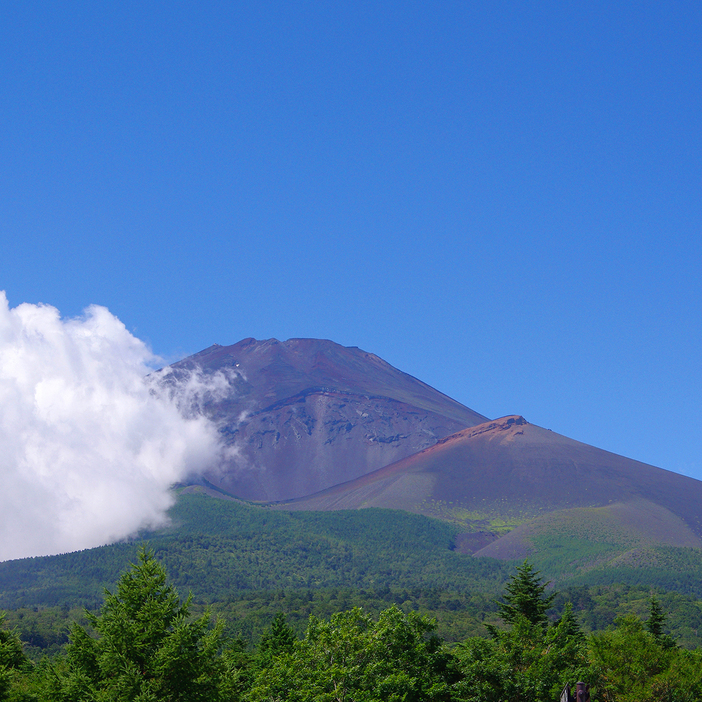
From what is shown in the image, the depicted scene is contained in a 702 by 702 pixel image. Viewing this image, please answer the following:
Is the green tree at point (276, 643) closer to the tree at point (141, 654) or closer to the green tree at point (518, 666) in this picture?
the green tree at point (518, 666)

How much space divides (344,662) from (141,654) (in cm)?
1308

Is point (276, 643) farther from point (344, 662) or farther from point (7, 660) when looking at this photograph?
point (344, 662)

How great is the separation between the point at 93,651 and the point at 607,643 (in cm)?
3656

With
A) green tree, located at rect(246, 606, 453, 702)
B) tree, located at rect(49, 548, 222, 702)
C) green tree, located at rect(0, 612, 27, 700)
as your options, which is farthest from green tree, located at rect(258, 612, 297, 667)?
tree, located at rect(49, 548, 222, 702)

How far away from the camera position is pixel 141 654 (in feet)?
109

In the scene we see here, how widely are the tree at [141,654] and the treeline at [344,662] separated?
1.7 inches

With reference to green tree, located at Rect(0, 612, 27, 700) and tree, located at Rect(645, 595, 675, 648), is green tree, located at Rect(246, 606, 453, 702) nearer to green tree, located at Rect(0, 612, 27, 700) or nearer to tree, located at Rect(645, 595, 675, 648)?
green tree, located at Rect(0, 612, 27, 700)

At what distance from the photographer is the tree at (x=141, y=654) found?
3253cm

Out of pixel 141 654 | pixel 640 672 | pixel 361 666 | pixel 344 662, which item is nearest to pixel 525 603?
pixel 640 672

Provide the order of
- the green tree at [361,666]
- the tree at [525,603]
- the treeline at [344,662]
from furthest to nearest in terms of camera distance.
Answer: the tree at [525,603]
the green tree at [361,666]
the treeline at [344,662]

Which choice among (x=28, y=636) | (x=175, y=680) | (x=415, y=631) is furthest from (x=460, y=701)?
(x=28, y=636)

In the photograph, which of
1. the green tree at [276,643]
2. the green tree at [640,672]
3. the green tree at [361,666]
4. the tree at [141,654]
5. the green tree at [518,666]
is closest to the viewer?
the tree at [141,654]

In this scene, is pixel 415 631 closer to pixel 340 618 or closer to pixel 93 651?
pixel 340 618

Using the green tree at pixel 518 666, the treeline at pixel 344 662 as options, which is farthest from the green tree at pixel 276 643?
the green tree at pixel 518 666
